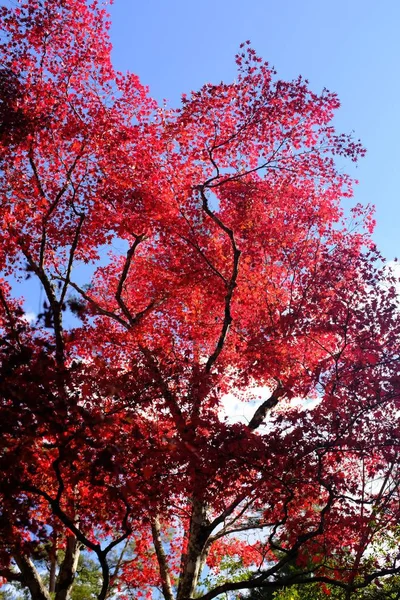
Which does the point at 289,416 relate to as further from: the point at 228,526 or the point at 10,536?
the point at 10,536

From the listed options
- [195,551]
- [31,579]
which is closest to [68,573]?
[31,579]

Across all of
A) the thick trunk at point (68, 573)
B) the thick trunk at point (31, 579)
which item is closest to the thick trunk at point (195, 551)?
the thick trunk at point (68, 573)

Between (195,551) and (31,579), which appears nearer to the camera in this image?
(31,579)

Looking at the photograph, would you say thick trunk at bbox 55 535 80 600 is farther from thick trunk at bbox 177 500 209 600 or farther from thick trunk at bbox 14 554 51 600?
thick trunk at bbox 177 500 209 600

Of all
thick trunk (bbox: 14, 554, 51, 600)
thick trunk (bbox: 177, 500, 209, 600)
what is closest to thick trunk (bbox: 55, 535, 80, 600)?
thick trunk (bbox: 14, 554, 51, 600)

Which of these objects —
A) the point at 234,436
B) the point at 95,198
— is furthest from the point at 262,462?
the point at 95,198

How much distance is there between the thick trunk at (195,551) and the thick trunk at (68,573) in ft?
7.28

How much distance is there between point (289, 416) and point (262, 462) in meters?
1.06

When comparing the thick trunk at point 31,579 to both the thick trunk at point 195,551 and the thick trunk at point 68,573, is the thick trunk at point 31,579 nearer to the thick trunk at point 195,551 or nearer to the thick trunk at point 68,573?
the thick trunk at point 68,573

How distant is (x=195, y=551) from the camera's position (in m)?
10.9

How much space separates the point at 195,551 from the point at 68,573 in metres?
2.63

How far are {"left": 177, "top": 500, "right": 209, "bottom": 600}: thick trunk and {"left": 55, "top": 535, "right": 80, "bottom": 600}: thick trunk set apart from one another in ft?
7.28

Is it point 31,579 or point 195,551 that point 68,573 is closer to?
point 31,579

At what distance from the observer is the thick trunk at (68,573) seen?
10797mm
